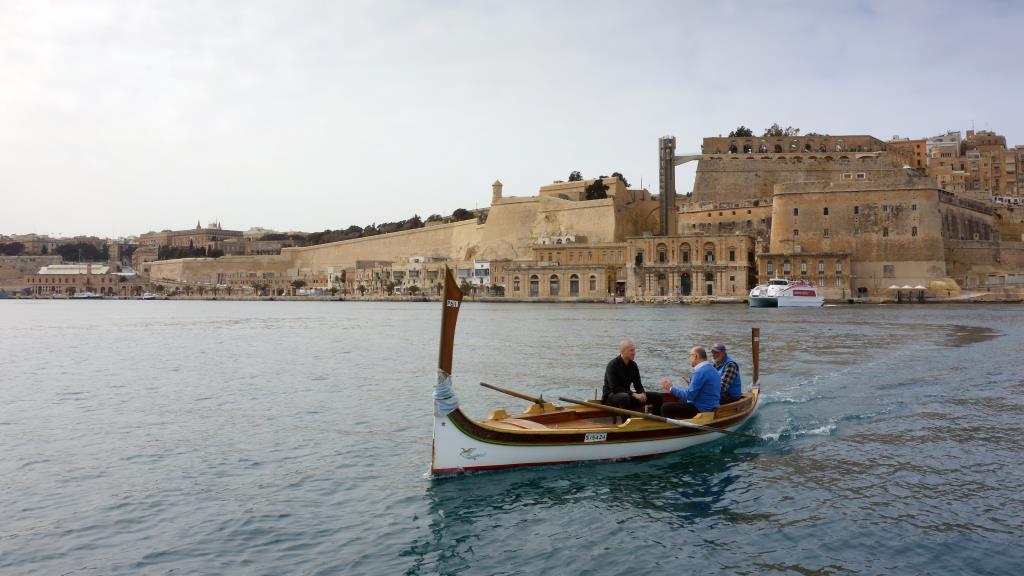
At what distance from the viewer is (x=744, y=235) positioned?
63000mm

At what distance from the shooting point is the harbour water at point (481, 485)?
6.88 meters

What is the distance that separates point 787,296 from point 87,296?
369ft

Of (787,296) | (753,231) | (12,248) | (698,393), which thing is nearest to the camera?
(698,393)

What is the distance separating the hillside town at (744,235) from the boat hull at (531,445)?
45.1 m

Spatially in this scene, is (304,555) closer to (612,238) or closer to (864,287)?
(864,287)

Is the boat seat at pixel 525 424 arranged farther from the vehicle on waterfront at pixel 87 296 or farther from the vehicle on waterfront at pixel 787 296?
the vehicle on waterfront at pixel 87 296

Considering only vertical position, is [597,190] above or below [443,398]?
above

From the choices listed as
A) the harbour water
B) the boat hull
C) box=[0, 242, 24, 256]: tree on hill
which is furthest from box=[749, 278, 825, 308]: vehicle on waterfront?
box=[0, 242, 24, 256]: tree on hill

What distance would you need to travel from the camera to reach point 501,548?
23.3 feet

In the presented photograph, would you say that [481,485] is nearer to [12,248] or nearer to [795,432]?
[795,432]

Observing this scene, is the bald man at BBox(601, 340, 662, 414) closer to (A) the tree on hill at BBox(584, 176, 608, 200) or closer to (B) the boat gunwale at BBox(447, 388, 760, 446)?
(B) the boat gunwale at BBox(447, 388, 760, 446)

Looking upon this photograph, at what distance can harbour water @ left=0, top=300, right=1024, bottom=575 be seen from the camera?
6.88 meters

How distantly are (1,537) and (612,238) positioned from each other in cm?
6851

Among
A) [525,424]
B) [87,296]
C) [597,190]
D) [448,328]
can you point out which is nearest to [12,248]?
[87,296]
